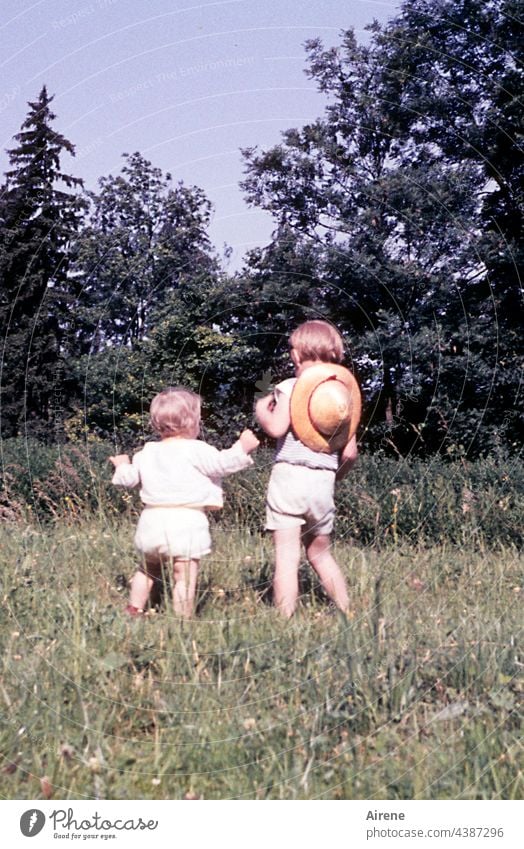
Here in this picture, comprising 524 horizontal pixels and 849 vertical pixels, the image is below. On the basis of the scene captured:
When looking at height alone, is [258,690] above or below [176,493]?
below

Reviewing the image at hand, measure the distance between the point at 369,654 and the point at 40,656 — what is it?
1.50 metres

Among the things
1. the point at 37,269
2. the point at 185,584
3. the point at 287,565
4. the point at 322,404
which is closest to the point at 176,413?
the point at 322,404

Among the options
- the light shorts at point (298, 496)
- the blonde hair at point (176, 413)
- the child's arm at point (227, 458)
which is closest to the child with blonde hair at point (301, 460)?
the light shorts at point (298, 496)

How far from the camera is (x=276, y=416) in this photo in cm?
430

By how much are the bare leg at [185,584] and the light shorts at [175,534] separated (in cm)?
5

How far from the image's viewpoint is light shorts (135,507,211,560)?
4.20m

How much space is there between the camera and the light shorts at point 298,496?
4328 millimetres

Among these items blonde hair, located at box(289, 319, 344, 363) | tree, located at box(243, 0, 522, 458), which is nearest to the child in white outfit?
blonde hair, located at box(289, 319, 344, 363)

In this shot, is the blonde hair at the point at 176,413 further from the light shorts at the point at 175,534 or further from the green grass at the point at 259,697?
the green grass at the point at 259,697

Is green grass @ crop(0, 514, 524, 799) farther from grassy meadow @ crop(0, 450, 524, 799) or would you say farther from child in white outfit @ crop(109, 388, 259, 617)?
child in white outfit @ crop(109, 388, 259, 617)

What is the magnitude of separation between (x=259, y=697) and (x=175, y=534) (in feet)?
3.79

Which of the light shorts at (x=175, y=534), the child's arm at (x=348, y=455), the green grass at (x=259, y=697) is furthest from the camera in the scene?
the child's arm at (x=348, y=455)

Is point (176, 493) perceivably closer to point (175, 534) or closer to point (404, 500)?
point (175, 534)
